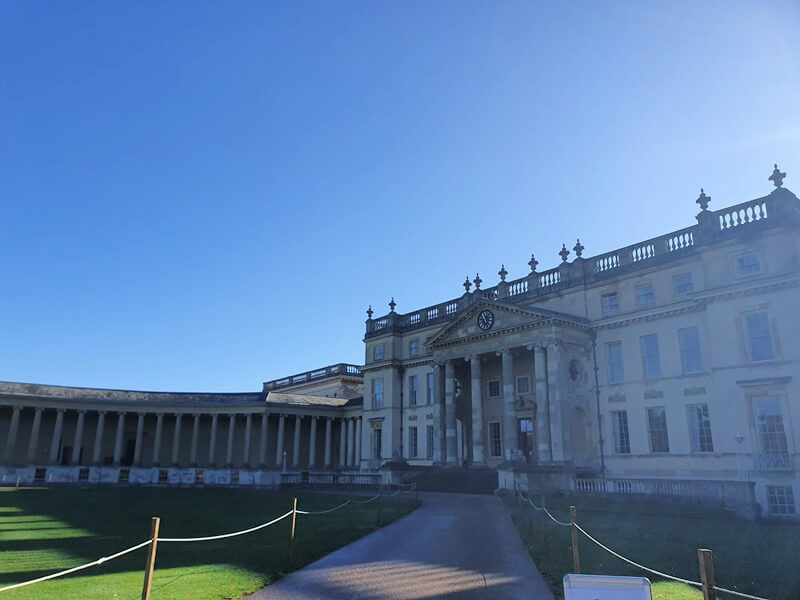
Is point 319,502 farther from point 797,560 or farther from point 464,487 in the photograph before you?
point 797,560

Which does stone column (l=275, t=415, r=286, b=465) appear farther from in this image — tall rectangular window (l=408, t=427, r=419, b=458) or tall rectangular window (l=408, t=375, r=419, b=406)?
tall rectangular window (l=408, t=375, r=419, b=406)

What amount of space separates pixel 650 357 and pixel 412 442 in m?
21.4

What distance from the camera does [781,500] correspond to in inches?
922

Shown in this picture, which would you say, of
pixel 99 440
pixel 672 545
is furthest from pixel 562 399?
pixel 99 440

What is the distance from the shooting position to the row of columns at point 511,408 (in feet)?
113

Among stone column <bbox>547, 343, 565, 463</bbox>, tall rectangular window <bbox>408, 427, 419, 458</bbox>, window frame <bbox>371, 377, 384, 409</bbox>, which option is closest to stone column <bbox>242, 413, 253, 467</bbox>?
window frame <bbox>371, 377, 384, 409</bbox>

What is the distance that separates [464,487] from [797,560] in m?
23.2

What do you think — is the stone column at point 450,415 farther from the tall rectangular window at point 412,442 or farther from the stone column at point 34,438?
the stone column at point 34,438

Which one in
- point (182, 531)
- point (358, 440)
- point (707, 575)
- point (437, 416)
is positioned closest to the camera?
point (707, 575)

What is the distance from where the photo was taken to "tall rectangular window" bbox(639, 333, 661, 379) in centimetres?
3338

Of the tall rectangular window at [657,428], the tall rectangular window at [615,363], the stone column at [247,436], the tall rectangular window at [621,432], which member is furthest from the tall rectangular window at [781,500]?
the stone column at [247,436]

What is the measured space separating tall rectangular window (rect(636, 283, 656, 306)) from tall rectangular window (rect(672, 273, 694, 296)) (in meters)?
1.37

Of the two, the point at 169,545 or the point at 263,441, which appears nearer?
the point at 169,545

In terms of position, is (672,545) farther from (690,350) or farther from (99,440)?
(99,440)
